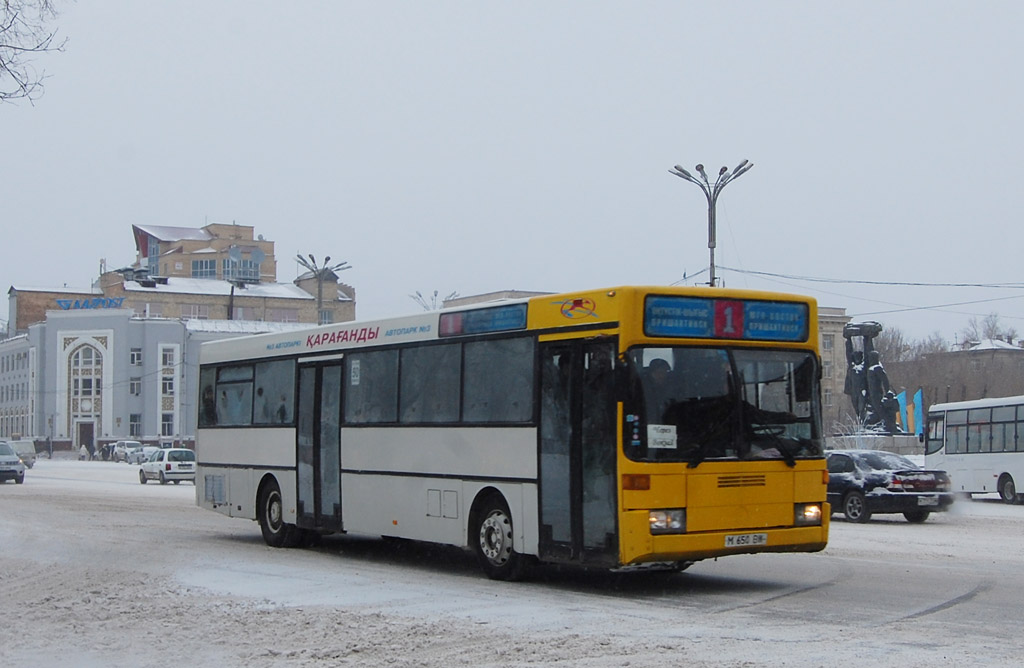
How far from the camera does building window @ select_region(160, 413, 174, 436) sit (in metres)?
109

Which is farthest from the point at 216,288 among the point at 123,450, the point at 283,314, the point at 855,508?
the point at 855,508

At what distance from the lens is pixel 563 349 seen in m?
13.9

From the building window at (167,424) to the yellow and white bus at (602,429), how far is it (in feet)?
313

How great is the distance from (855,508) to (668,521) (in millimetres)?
14067

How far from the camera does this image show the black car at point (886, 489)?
25.3 metres

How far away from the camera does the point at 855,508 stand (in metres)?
25.9

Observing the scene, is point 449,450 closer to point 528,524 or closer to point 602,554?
point 528,524

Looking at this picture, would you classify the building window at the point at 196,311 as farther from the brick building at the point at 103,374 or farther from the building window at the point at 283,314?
the brick building at the point at 103,374

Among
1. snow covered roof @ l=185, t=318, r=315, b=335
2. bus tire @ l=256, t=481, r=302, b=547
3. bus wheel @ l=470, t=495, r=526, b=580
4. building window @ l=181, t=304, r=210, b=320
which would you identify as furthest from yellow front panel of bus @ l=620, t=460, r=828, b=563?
building window @ l=181, t=304, r=210, b=320

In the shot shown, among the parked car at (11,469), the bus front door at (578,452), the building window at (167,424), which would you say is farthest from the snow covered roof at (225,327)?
the bus front door at (578,452)

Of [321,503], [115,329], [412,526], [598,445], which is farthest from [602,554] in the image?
[115,329]

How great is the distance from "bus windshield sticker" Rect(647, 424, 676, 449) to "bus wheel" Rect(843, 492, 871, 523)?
45.0 ft

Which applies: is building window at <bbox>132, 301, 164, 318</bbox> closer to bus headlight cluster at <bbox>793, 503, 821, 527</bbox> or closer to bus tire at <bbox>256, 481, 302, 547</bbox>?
bus tire at <bbox>256, 481, 302, 547</bbox>

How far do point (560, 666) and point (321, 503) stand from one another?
374 inches
